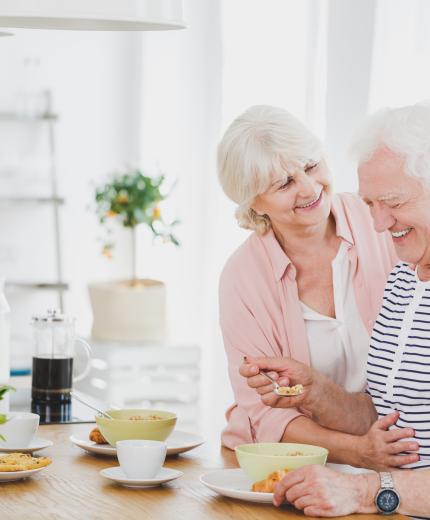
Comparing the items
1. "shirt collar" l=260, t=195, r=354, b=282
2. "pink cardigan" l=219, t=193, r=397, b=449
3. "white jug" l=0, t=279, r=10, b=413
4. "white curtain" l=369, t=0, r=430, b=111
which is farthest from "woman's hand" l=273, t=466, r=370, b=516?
"white curtain" l=369, t=0, r=430, b=111

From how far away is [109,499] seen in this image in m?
1.96

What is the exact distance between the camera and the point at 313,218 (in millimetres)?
2604

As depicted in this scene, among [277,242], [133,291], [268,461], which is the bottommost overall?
[133,291]

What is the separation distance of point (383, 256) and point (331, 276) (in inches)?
5.2

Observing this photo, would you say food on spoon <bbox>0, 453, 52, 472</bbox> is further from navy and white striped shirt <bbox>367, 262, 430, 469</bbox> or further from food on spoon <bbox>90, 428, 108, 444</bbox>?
navy and white striped shirt <bbox>367, 262, 430, 469</bbox>

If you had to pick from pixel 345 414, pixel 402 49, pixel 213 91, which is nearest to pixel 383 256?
pixel 345 414

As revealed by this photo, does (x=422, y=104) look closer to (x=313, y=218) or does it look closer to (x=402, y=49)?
(x=313, y=218)

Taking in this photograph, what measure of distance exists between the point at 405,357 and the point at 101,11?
0.94 meters

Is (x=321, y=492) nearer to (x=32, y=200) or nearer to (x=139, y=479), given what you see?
(x=139, y=479)

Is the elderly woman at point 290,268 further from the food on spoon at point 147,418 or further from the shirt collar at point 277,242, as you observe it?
the food on spoon at point 147,418

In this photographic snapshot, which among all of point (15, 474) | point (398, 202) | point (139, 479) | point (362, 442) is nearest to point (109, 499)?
point (139, 479)

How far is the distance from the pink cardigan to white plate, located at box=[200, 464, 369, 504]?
0.50 m

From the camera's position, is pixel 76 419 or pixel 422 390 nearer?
pixel 422 390

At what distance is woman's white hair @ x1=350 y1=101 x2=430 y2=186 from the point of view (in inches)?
87.2
